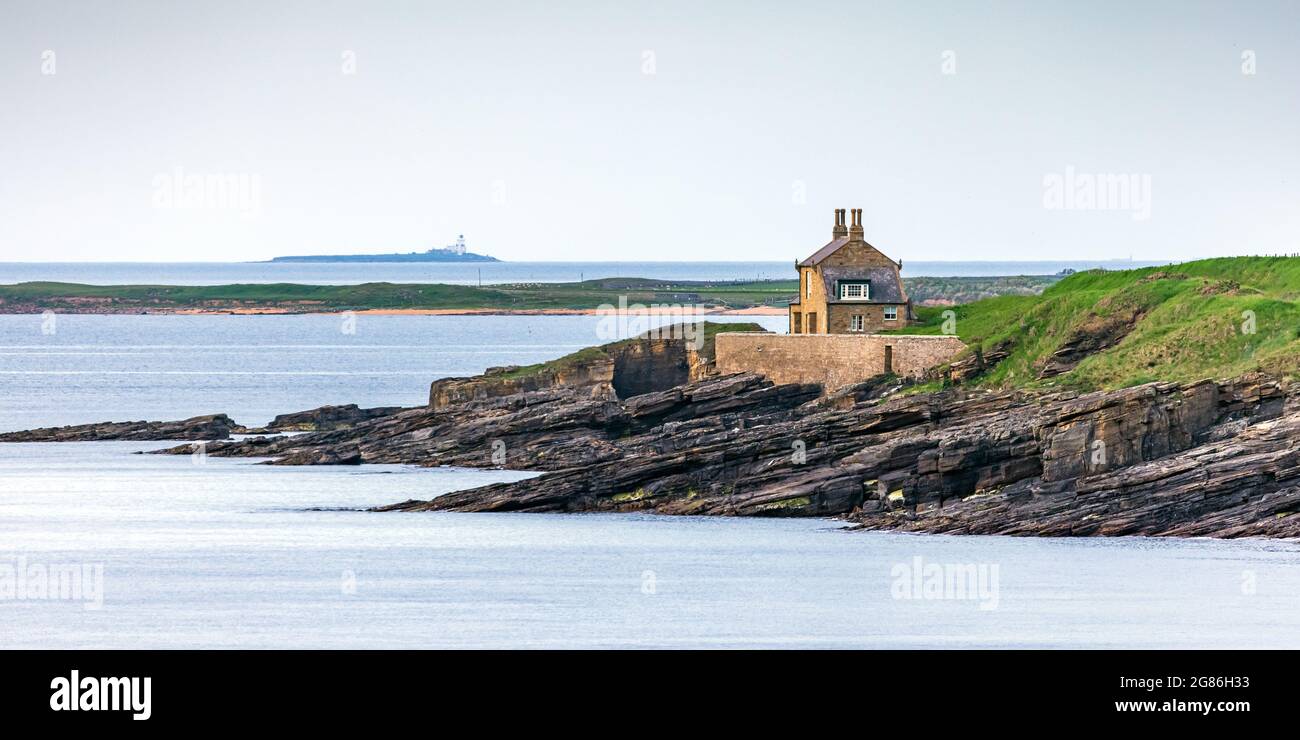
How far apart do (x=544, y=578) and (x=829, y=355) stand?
3163 cm

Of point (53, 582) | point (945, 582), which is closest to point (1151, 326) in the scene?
point (945, 582)

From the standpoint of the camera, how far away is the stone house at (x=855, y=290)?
8375 centimetres

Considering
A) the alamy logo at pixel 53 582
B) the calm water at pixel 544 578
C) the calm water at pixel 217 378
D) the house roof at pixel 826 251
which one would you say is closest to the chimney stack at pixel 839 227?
the house roof at pixel 826 251

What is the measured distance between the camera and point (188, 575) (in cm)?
5200

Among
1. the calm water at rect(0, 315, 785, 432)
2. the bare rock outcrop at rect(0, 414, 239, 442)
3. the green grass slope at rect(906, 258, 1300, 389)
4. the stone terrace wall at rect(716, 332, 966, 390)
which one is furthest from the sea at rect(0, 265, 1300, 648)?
the calm water at rect(0, 315, 785, 432)

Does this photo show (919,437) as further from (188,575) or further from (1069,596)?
(188,575)

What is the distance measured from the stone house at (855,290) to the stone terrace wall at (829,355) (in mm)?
3303

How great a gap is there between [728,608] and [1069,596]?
25.5ft

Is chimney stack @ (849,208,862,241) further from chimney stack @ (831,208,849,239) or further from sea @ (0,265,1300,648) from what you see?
sea @ (0,265,1300,648)

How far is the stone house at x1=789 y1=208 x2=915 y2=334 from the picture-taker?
275ft

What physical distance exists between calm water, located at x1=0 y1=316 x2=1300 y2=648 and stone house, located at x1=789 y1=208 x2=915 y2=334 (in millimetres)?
19203

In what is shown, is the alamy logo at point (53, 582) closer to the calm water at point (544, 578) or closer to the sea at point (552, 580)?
the sea at point (552, 580)

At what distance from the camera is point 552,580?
49.6 meters
